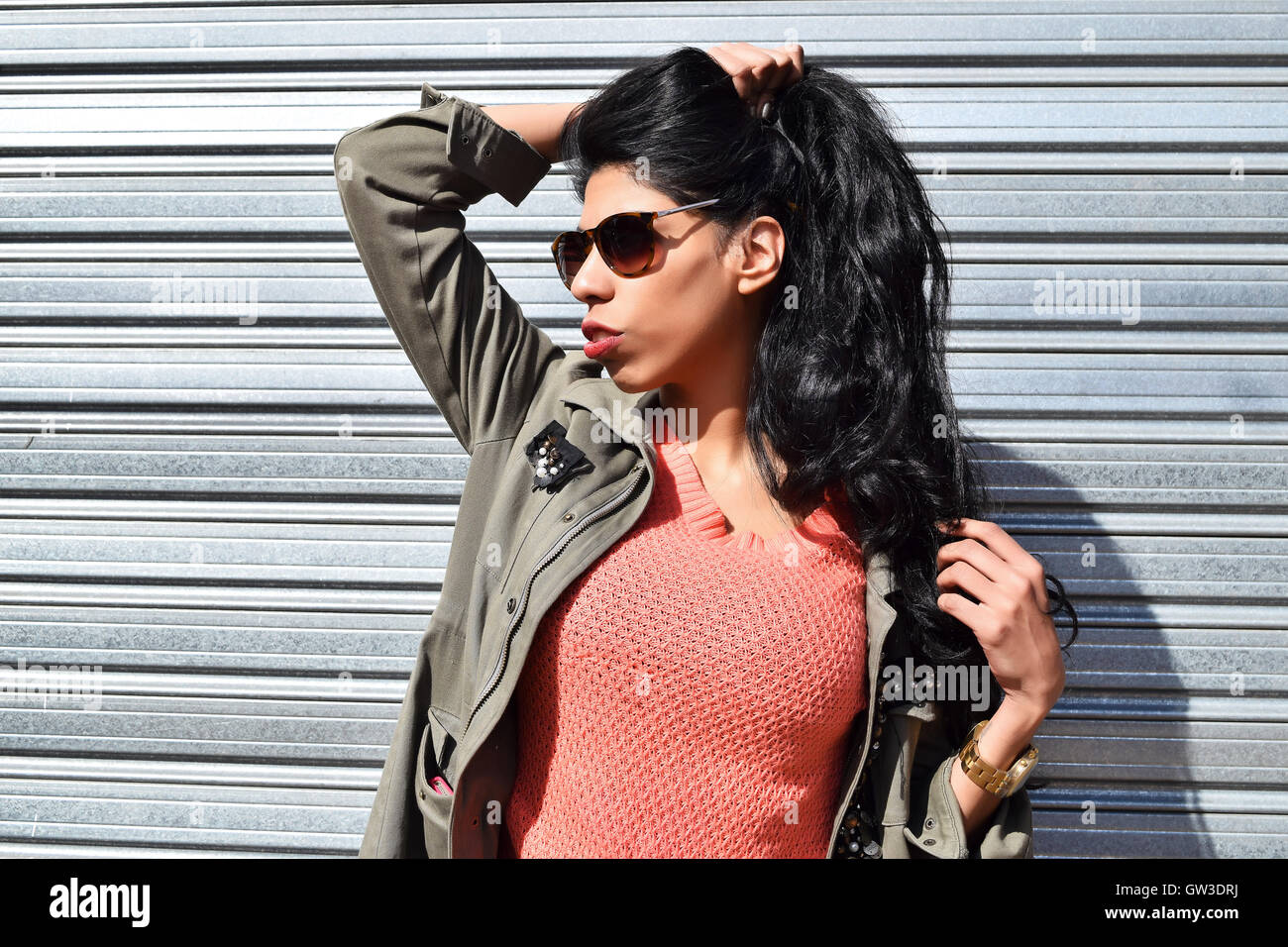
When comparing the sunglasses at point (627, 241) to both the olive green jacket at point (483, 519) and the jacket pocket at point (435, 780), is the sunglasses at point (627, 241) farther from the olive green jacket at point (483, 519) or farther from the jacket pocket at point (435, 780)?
the jacket pocket at point (435, 780)

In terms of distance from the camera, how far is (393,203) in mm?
1854

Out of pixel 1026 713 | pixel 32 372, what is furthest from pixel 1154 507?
pixel 32 372

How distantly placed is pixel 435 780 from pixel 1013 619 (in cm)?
118

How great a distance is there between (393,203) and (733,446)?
860 mm

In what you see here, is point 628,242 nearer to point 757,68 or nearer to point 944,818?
point 757,68

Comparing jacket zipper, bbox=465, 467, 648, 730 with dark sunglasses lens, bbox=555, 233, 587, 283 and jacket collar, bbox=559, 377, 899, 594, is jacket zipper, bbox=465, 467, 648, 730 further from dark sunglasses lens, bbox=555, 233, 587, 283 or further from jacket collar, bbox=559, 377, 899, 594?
dark sunglasses lens, bbox=555, 233, 587, 283

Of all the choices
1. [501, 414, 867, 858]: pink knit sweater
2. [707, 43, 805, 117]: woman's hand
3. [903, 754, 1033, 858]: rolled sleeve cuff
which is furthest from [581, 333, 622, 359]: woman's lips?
[903, 754, 1033, 858]: rolled sleeve cuff

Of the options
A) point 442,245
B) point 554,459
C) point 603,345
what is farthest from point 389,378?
point 603,345

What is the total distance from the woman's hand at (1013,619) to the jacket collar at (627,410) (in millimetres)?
122

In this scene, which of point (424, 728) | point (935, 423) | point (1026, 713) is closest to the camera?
point (1026, 713)

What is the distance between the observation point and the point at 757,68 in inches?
74.9

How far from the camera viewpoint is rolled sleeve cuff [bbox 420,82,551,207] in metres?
1.88
